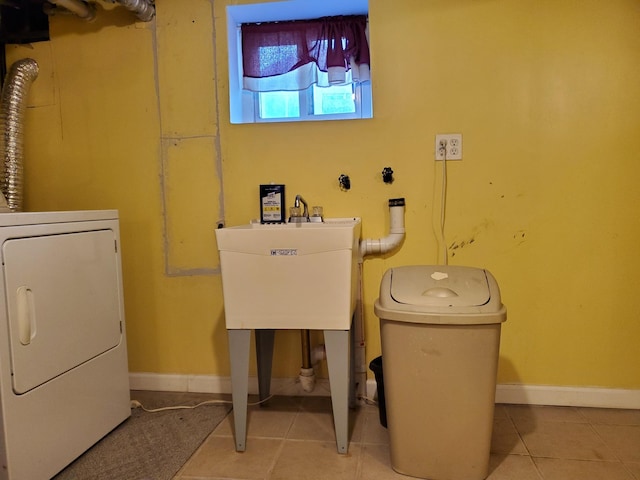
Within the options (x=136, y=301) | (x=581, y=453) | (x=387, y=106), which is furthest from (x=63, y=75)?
(x=581, y=453)

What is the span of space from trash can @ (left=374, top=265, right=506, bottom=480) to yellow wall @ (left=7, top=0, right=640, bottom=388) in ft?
2.09

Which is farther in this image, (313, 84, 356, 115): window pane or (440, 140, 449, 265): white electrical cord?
(313, 84, 356, 115): window pane

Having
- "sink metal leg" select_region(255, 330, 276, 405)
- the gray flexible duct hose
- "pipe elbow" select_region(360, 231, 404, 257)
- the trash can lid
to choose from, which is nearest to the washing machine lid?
the trash can lid

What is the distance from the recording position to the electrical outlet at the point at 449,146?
6.75ft

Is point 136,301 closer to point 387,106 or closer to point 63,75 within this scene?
point 63,75

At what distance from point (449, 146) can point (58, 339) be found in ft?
5.81

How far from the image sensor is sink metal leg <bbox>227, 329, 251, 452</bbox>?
174cm

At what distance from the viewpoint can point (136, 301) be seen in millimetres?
2342

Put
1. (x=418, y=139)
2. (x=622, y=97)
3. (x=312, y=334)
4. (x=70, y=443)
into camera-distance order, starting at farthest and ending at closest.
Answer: (x=312, y=334) < (x=418, y=139) < (x=622, y=97) < (x=70, y=443)

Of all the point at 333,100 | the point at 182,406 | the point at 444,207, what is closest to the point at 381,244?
the point at 444,207

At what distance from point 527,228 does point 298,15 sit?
153 cm

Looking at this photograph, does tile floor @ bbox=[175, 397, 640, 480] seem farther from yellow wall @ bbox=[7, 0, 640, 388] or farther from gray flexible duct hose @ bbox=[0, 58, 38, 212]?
gray flexible duct hose @ bbox=[0, 58, 38, 212]

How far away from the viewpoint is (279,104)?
2473mm

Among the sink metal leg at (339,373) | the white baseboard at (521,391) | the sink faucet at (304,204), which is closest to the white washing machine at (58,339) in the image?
the white baseboard at (521,391)
